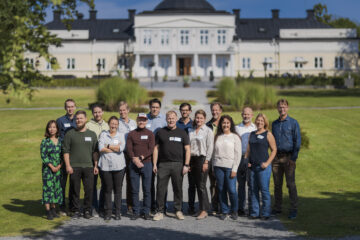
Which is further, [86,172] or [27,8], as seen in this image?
[86,172]

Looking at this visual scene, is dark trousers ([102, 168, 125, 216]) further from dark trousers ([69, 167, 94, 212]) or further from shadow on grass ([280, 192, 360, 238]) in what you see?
shadow on grass ([280, 192, 360, 238])

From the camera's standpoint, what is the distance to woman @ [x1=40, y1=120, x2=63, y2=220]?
8891 millimetres

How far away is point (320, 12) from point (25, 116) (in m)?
60.6

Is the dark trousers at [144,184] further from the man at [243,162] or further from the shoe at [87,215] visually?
the man at [243,162]

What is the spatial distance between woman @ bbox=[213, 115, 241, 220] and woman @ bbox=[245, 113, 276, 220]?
0.27 metres

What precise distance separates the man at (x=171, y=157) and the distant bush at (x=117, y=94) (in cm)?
1775

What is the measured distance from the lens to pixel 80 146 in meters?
8.85

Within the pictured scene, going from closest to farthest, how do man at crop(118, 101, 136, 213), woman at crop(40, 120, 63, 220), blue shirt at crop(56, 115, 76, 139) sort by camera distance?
1. woman at crop(40, 120, 63, 220)
2. man at crop(118, 101, 136, 213)
3. blue shirt at crop(56, 115, 76, 139)

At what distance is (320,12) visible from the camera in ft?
251

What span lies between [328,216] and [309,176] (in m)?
4.07

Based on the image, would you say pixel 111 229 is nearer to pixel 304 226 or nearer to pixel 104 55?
pixel 304 226

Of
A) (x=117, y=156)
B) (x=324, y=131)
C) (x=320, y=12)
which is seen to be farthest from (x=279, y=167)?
(x=320, y=12)

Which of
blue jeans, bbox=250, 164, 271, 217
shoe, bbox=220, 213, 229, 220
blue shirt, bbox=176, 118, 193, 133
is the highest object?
blue shirt, bbox=176, 118, 193, 133

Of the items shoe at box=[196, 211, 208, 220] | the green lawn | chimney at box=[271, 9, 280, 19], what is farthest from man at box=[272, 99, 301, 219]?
chimney at box=[271, 9, 280, 19]
